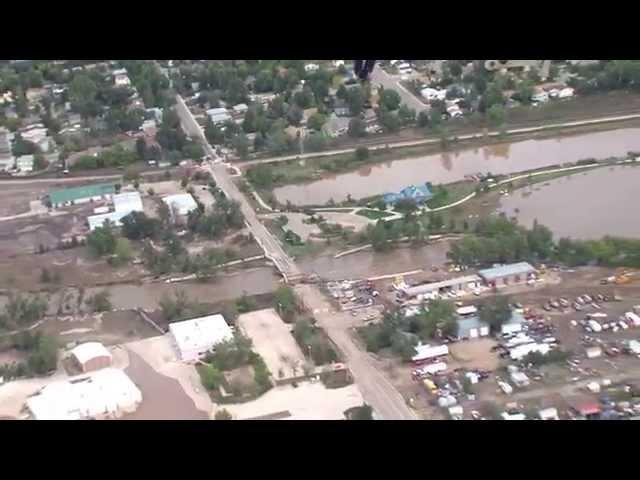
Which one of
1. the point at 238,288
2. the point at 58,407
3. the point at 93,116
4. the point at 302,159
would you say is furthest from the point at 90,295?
the point at 93,116

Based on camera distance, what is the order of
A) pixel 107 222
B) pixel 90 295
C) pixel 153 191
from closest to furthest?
pixel 90 295 < pixel 107 222 < pixel 153 191

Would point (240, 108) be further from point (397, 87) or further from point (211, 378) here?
point (211, 378)

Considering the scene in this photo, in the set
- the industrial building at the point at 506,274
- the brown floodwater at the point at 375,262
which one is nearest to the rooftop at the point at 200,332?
the brown floodwater at the point at 375,262

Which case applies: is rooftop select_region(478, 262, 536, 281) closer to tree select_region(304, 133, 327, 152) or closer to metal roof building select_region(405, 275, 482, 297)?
metal roof building select_region(405, 275, 482, 297)

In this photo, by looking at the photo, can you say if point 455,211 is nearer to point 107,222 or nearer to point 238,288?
point 238,288

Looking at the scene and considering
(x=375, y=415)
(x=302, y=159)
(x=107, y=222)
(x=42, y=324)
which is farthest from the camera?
(x=302, y=159)

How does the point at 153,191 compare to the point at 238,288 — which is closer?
the point at 238,288

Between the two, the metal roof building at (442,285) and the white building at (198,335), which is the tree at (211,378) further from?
the metal roof building at (442,285)
